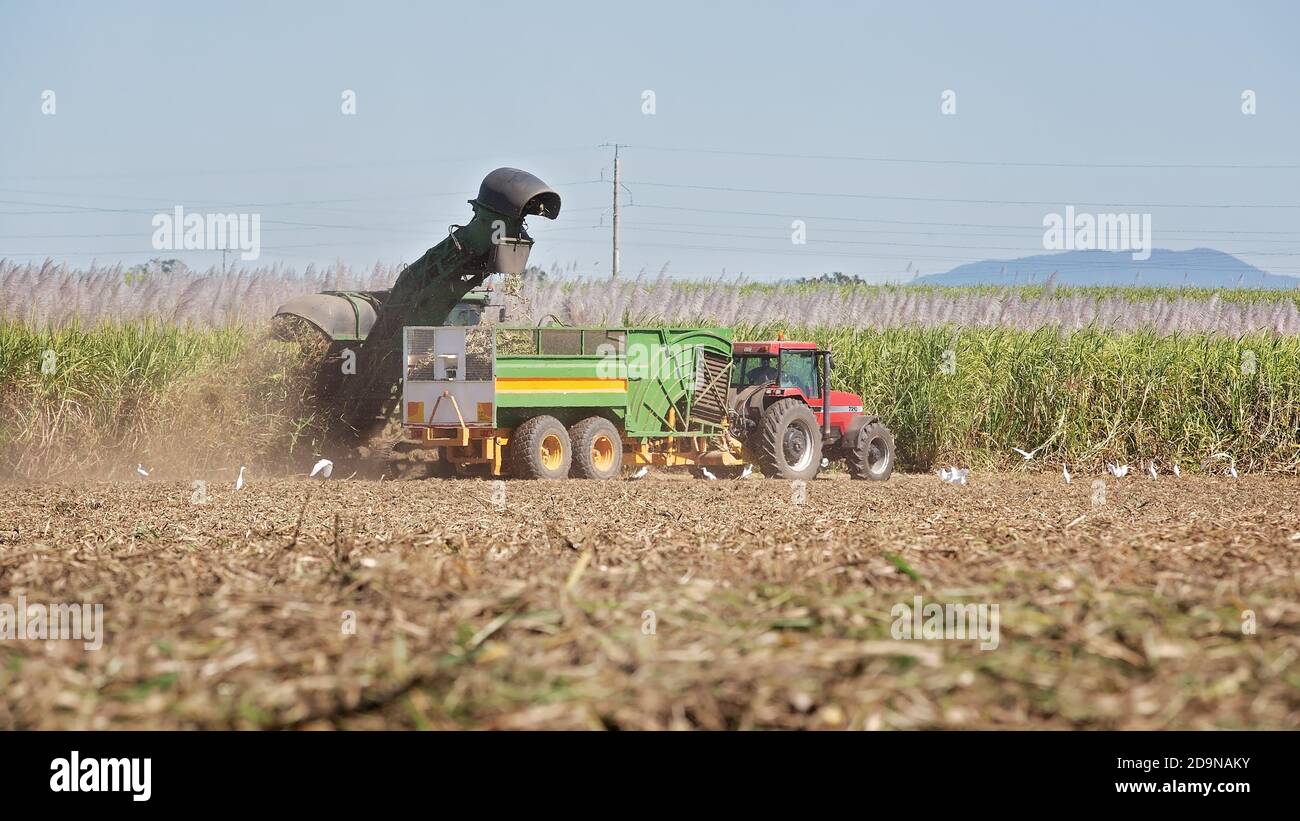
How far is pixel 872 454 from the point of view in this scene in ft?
54.0

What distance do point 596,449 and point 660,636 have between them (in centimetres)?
1173

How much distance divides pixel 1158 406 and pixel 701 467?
273 inches

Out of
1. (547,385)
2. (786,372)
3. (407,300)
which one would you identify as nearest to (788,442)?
(786,372)

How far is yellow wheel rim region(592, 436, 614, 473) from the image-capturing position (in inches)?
584

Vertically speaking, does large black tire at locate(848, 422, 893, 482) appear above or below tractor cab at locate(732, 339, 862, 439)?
below

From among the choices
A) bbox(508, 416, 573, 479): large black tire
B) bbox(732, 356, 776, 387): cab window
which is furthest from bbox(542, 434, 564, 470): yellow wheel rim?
bbox(732, 356, 776, 387): cab window

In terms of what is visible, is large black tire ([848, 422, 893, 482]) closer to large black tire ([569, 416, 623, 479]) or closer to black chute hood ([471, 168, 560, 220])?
large black tire ([569, 416, 623, 479])

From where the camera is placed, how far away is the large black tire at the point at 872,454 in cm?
1616

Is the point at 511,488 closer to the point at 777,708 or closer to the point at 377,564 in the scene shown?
the point at 377,564

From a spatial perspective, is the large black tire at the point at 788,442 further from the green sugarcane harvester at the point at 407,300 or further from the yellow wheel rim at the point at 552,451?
the green sugarcane harvester at the point at 407,300

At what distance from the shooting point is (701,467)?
16.1 meters

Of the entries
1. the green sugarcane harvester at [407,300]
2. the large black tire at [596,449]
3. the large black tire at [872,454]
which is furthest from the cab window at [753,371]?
the green sugarcane harvester at [407,300]

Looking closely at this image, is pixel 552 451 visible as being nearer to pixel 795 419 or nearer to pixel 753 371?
pixel 795 419

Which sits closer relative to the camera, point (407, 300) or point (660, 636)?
point (660, 636)
